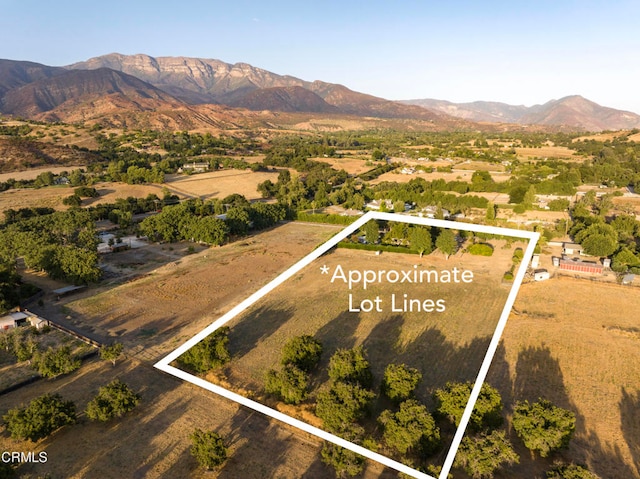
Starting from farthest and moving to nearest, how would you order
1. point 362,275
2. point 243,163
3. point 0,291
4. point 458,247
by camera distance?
point 243,163, point 458,247, point 362,275, point 0,291

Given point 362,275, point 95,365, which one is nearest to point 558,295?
point 362,275

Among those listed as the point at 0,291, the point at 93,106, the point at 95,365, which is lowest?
the point at 95,365

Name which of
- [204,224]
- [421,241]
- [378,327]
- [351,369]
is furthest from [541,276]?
[204,224]

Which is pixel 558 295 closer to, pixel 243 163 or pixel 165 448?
pixel 165 448

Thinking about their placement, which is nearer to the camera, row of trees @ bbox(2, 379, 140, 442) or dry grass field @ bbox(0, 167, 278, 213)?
row of trees @ bbox(2, 379, 140, 442)

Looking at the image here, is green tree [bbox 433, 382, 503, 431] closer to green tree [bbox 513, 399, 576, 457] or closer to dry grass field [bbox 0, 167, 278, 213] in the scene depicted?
green tree [bbox 513, 399, 576, 457]

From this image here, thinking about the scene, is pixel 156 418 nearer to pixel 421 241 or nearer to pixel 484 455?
pixel 484 455

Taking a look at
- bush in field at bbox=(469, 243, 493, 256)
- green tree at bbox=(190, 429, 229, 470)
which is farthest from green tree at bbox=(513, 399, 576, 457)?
bush in field at bbox=(469, 243, 493, 256)

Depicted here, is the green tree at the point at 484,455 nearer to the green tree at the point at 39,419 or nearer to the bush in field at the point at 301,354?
the bush in field at the point at 301,354

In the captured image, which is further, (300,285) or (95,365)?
(300,285)
